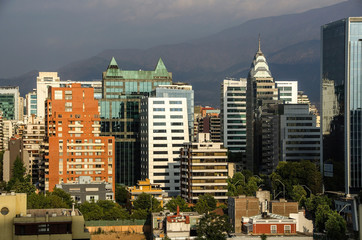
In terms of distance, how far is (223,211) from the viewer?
123875 mm

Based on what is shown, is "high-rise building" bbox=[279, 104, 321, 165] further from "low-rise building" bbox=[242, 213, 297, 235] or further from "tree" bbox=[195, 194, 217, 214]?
"low-rise building" bbox=[242, 213, 297, 235]

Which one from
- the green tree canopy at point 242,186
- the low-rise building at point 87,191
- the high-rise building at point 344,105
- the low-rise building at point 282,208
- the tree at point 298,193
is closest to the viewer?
the low-rise building at point 282,208

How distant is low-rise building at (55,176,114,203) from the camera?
144250 millimetres

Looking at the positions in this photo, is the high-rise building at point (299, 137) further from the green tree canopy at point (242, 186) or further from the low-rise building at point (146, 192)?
the low-rise building at point (146, 192)

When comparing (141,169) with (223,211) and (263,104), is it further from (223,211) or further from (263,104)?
(223,211)

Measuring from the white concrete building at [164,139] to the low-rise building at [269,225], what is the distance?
69031mm

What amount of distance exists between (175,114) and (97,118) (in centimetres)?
1984

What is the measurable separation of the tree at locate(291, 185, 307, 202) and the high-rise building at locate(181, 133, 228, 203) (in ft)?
41.6

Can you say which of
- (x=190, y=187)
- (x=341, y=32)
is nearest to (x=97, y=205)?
(x=190, y=187)

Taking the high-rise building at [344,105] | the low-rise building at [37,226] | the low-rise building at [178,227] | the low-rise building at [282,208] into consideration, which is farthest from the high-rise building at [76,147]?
the low-rise building at [37,226]

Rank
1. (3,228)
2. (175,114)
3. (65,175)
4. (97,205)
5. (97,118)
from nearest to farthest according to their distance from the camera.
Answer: (3,228), (97,205), (65,175), (97,118), (175,114)

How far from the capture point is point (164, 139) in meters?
180

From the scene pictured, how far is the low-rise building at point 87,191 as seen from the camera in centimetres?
14425

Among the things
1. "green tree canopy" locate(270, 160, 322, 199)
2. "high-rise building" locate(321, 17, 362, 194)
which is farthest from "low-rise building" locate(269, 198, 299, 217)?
"high-rise building" locate(321, 17, 362, 194)
